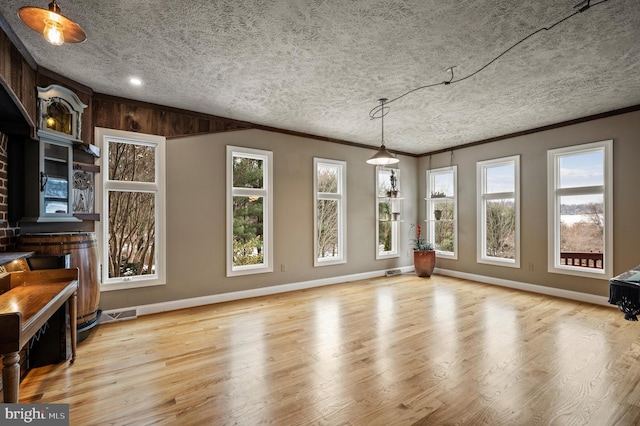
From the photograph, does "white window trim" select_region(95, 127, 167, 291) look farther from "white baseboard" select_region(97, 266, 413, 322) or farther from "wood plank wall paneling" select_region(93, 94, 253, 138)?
"white baseboard" select_region(97, 266, 413, 322)

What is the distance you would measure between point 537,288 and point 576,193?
63.7 inches

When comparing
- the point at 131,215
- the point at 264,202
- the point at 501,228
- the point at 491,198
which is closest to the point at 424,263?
the point at 501,228

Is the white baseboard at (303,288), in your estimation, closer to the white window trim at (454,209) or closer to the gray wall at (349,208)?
the gray wall at (349,208)

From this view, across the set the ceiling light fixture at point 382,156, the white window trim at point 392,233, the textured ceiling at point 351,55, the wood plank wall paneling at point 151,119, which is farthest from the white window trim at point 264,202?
the white window trim at point 392,233

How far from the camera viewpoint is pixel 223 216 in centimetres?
462

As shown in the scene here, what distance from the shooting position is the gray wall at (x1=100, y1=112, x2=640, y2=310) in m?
4.22

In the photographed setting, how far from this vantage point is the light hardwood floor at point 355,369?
1.99 m

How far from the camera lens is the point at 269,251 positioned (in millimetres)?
5016

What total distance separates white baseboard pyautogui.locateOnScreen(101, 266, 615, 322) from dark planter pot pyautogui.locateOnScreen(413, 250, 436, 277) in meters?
0.53

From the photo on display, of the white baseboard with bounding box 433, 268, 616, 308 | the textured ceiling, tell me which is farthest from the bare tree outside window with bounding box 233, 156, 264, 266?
the white baseboard with bounding box 433, 268, 616, 308

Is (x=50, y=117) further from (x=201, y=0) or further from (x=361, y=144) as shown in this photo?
(x=361, y=144)

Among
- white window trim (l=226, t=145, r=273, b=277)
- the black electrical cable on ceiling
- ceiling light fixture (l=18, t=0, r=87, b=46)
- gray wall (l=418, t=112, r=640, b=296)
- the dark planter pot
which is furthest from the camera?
the dark planter pot

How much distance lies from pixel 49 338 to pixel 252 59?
3021 millimetres

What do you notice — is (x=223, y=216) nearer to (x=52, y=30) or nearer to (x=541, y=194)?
(x=52, y=30)
